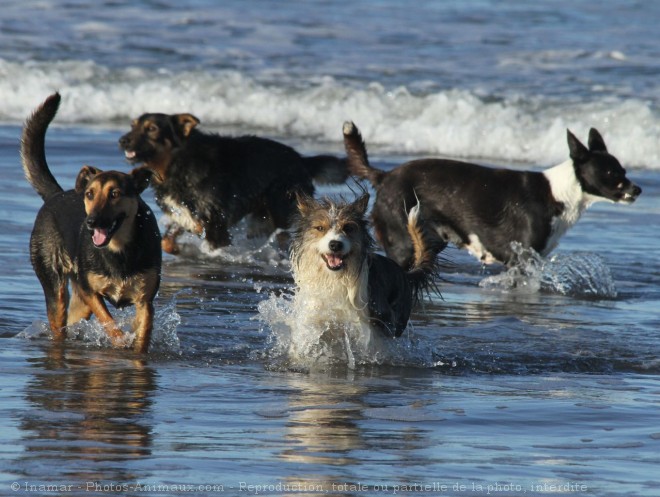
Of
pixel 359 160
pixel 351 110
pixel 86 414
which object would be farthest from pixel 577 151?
pixel 351 110

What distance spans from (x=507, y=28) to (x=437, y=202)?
46.6 ft

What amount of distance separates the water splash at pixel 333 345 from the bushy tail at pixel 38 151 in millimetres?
1869

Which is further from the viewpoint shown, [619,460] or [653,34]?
[653,34]

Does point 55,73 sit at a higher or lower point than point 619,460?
higher

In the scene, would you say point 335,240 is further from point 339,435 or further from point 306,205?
point 339,435

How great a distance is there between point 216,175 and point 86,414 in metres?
5.54

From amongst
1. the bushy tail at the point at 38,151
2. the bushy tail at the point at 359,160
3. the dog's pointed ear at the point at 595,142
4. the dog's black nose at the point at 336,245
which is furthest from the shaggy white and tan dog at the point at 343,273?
the dog's pointed ear at the point at 595,142

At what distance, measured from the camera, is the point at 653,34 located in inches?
906

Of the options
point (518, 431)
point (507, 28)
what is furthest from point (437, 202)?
point (507, 28)

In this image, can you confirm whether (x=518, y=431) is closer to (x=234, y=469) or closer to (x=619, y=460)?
(x=619, y=460)

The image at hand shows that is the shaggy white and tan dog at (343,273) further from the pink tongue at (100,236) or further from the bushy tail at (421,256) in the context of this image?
the pink tongue at (100,236)

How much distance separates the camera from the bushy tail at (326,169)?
11231 millimetres

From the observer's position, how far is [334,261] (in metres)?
6.83

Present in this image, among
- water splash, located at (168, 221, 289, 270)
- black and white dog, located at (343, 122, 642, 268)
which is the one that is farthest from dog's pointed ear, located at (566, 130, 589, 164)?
water splash, located at (168, 221, 289, 270)
